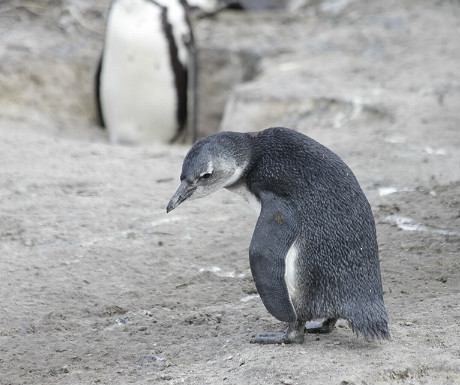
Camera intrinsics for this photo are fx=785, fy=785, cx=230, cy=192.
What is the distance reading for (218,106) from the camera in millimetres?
5898

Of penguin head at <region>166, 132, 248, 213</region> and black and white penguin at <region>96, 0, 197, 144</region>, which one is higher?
penguin head at <region>166, 132, 248, 213</region>

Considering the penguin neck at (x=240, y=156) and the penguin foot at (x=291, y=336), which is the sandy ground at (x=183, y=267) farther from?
the penguin neck at (x=240, y=156)

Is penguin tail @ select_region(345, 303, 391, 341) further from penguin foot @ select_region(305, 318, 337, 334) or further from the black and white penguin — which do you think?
the black and white penguin

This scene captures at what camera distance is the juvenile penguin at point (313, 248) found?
195 centimetres

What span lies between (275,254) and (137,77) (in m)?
3.48

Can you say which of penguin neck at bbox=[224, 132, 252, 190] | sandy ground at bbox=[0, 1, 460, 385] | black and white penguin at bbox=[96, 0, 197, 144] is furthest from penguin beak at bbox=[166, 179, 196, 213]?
black and white penguin at bbox=[96, 0, 197, 144]

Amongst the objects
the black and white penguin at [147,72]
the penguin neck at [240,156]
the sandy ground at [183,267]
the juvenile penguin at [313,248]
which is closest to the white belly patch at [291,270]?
the juvenile penguin at [313,248]

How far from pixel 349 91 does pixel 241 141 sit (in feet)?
8.32

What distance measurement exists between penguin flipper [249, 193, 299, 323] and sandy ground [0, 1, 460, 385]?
0.12 meters

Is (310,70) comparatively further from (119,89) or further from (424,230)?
(424,230)

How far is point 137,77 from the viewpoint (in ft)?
17.1

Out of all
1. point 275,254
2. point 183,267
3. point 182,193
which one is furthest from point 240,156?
point 183,267

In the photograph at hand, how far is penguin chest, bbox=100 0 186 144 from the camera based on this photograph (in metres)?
5.11

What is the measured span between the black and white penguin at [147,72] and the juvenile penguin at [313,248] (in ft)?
10.7
